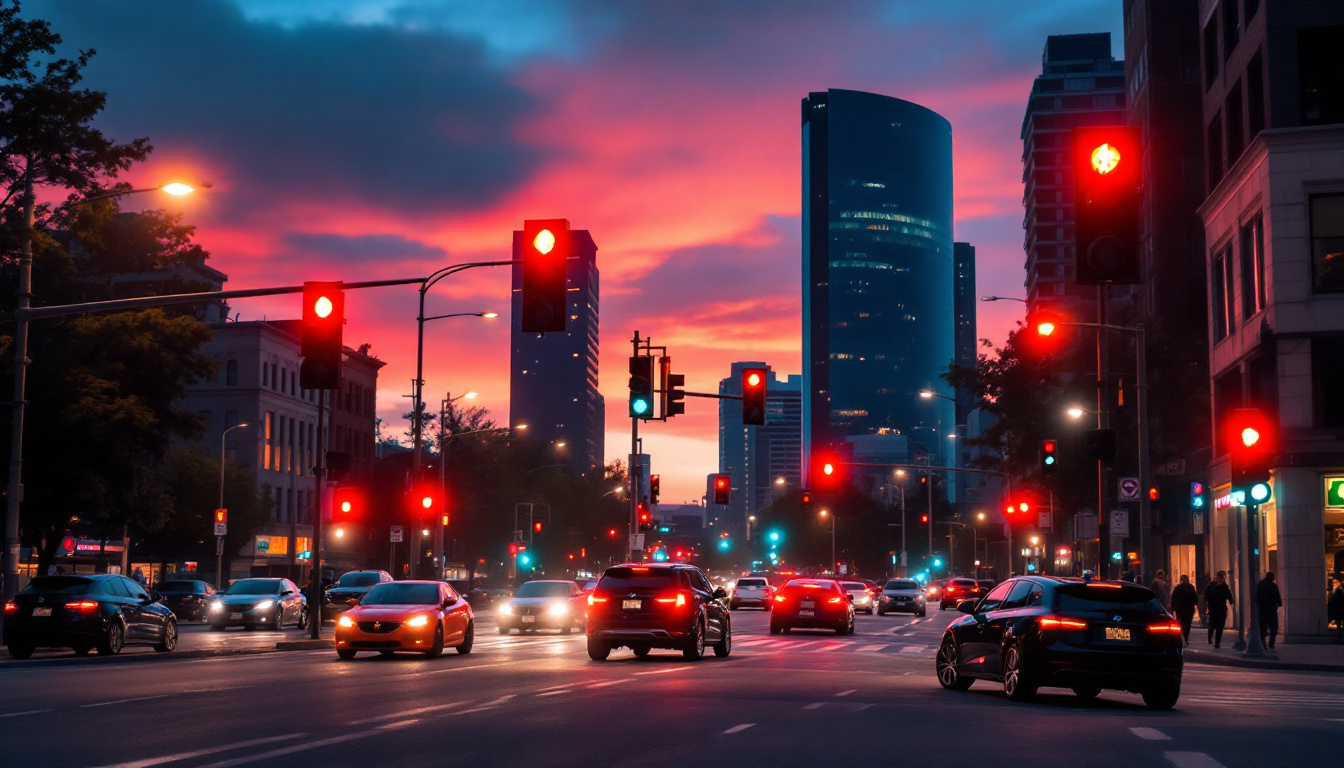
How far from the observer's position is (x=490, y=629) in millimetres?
46531

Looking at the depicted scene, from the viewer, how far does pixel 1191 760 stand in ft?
40.1

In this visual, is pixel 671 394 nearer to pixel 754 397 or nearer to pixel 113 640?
pixel 754 397

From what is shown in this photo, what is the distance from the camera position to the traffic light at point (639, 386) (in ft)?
105

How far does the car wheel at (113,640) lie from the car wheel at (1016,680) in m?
17.5

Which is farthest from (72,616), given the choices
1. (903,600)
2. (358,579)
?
(903,600)

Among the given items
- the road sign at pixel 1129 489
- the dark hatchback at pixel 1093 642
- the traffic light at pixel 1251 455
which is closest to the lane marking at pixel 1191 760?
the dark hatchback at pixel 1093 642

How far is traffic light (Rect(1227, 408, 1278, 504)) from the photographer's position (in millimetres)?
30906

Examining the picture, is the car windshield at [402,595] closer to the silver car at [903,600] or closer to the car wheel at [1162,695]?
the car wheel at [1162,695]

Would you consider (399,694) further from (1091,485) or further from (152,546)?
(152,546)

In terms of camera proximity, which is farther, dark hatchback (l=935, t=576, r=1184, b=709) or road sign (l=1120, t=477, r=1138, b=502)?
road sign (l=1120, t=477, r=1138, b=502)

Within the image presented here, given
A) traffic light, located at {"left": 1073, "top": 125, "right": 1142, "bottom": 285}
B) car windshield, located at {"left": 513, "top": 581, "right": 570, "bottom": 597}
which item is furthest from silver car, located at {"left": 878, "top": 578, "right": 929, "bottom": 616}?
traffic light, located at {"left": 1073, "top": 125, "right": 1142, "bottom": 285}

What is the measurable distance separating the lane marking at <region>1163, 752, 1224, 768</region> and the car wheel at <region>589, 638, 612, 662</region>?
1511 centimetres

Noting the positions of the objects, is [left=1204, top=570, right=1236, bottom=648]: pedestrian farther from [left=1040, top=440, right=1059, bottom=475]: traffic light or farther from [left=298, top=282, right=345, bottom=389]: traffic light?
[left=298, top=282, right=345, bottom=389]: traffic light

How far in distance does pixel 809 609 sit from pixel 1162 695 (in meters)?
22.2
